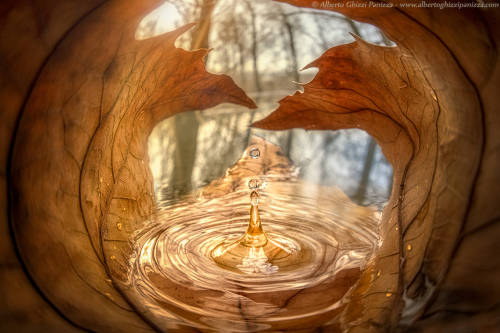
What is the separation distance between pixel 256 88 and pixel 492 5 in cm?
59

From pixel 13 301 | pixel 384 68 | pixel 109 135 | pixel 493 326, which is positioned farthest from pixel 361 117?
pixel 13 301

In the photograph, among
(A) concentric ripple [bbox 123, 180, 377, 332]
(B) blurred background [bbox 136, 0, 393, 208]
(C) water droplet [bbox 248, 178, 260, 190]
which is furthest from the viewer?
(C) water droplet [bbox 248, 178, 260, 190]

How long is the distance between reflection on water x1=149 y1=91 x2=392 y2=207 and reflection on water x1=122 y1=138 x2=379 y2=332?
2 cm

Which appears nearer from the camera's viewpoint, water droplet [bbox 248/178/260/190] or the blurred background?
the blurred background

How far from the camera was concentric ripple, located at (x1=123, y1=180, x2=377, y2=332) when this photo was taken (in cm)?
52

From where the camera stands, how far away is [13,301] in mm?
352

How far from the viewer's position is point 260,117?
1.00 metres

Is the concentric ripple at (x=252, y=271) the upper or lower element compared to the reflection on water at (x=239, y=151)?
lower

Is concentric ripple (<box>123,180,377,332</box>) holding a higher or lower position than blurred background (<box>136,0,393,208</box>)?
lower

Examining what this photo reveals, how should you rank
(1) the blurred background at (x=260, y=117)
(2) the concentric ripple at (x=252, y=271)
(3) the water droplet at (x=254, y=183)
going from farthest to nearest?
(3) the water droplet at (x=254, y=183)
(1) the blurred background at (x=260, y=117)
(2) the concentric ripple at (x=252, y=271)

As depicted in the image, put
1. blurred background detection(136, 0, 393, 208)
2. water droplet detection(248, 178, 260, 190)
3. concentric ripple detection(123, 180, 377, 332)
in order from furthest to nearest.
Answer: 1. water droplet detection(248, 178, 260, 190)
2. blurred background detection(136, 0, 393, 208)
3. concentric ripple detection(123, 180, 377, 332)

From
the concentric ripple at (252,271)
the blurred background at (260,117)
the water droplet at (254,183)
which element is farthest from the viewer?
the water droplet at (254,183)

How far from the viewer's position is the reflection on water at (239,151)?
90 cm

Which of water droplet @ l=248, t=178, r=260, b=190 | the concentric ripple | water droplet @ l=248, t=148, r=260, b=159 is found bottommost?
the concentric ripple
